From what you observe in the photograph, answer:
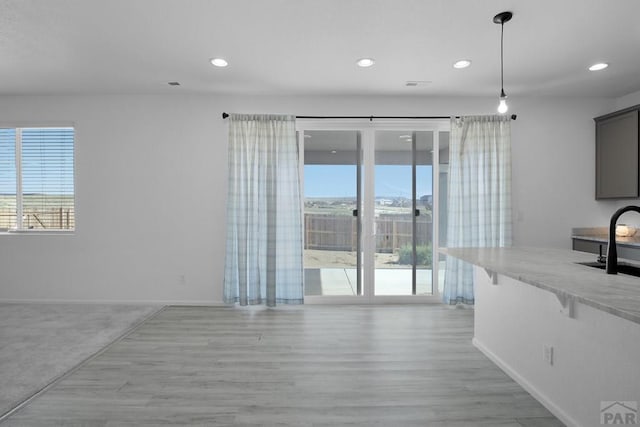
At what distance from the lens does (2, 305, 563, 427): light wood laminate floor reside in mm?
2020

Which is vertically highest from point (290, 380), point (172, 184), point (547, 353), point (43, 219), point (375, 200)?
point (172, 184)

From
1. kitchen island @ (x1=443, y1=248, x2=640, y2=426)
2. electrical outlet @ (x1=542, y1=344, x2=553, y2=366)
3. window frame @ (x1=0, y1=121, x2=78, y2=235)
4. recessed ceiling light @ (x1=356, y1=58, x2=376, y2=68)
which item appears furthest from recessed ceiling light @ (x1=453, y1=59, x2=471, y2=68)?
window frame @ (x1=0, y1=121, x2=78, y2=235)

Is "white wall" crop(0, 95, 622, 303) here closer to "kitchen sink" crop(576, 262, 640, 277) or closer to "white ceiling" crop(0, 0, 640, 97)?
"white ceiling" crop(0, 0, 640, 97)

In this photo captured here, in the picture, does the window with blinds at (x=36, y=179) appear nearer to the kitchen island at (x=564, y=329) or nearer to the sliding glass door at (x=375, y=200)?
the sliding glass door at (x=375, y=200)

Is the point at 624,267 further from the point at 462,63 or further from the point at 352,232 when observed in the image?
the point at 352,232

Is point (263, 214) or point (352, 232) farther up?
point (263, 214)

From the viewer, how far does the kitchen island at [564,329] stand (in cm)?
154

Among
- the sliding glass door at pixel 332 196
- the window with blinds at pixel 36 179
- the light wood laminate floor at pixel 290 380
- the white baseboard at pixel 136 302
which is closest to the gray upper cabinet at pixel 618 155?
the light wood laminate floor at pixel 290 380

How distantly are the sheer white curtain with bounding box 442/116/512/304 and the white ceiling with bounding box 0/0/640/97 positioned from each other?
1.53ft

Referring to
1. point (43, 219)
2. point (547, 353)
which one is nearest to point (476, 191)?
point (547, 353)

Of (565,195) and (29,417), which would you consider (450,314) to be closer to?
(565,195)

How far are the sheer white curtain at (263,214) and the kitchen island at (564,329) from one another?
2038 millimetres

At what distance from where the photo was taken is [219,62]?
325 centimetres

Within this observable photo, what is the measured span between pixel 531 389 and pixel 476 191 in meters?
2.34
